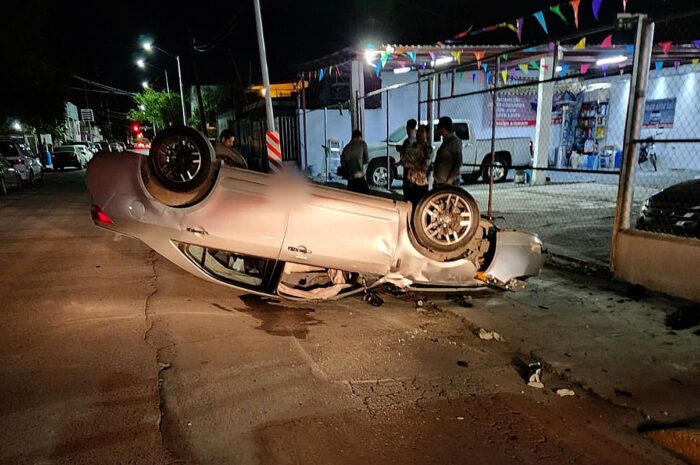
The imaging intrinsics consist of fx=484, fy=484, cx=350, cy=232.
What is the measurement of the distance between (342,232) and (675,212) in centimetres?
414

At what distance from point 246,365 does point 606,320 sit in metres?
3.47

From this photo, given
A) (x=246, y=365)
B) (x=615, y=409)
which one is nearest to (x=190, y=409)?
(x=246, y=365)

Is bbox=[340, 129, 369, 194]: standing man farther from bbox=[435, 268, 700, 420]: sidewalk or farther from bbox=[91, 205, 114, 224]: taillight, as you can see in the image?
bbox=[91, 205, 114, 224]: taillight

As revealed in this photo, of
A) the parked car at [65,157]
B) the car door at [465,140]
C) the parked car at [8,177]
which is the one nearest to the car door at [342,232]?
the car door at [465,140]

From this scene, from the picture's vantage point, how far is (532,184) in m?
15.5

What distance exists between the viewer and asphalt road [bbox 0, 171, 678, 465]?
2.81m

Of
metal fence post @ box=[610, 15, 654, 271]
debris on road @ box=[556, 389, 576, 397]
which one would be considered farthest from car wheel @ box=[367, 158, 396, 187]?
debris on road @ box=[556, 389, 576, 397]

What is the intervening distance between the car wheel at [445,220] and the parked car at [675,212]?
2.82 m

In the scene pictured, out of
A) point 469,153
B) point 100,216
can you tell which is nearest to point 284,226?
point 100,216

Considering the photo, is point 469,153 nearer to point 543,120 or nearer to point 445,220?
point 543,120

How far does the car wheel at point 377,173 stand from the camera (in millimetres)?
14828

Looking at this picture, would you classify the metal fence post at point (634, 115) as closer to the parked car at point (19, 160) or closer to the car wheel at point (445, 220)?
the car wheel at point (445, 220)

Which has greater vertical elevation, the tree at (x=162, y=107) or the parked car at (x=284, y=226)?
the tree at (x=162, y=107)

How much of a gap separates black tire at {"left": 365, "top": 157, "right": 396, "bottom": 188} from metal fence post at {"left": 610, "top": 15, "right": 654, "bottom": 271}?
9.31 meters
